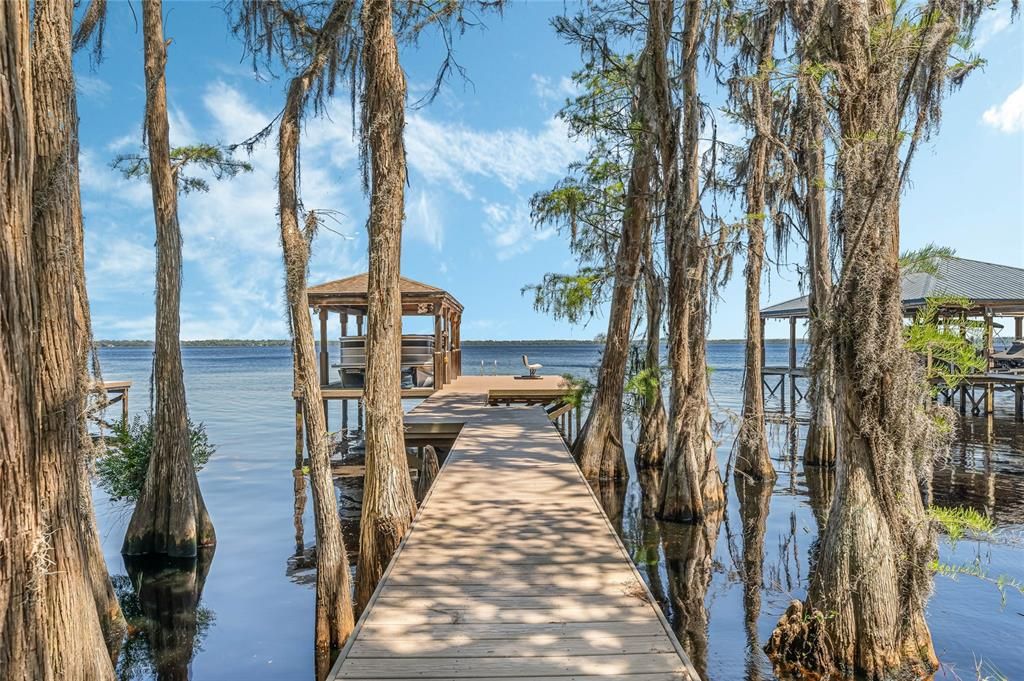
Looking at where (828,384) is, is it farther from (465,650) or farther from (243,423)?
(243,423)

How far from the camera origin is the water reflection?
6.09m

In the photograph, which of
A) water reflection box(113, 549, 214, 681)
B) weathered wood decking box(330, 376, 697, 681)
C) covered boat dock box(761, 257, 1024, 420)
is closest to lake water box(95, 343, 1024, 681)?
water reflection box(113, 549, 214, 681)

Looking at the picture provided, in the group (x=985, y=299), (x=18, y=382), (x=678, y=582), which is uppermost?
(x=985, y=299)

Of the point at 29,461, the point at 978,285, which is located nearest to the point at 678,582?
the point at 29,461

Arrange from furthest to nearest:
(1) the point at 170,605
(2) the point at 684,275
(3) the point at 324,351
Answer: (3) the point at 324,351
(2) the point at 684,275
(1) the point at 170,605

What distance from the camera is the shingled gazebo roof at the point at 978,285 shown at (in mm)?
19719

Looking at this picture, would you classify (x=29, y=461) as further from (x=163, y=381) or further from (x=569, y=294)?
(x=569, y=294)

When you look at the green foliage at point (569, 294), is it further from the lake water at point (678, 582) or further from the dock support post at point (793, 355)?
the dock support post at point (793, 355)

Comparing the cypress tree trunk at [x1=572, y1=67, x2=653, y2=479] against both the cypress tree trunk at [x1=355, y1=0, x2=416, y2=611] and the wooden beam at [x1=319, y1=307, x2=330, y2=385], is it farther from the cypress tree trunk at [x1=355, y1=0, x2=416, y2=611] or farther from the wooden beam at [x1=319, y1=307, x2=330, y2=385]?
the wooden beam at [x1=319, y1=307, x2=330, y2=385]

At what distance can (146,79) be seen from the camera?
8492 mm

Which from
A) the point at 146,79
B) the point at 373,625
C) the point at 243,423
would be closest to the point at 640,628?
the point at 373,625

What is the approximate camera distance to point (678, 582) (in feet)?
25.3

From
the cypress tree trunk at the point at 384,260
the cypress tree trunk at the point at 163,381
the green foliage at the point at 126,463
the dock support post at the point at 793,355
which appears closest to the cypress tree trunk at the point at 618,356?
the cypress tree trunk at the point at 384,260

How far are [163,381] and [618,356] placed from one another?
759cm
